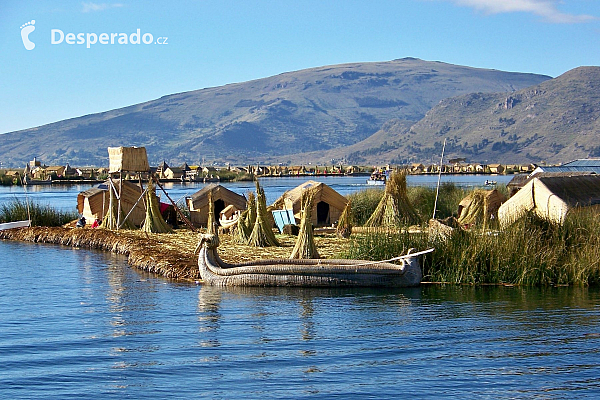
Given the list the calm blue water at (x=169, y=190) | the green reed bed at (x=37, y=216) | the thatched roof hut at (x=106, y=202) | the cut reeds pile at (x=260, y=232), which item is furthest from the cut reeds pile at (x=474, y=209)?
the green reed bed at (x=37, y=216)

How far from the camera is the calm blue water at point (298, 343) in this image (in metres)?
8.62

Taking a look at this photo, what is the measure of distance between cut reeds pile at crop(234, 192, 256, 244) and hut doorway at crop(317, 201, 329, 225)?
4802 mm

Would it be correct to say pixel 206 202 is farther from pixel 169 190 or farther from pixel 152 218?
pixel 169 190

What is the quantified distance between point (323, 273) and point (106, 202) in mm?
12411

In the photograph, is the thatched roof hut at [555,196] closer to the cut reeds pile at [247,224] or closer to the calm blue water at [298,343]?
the calm blue water at [298,343]

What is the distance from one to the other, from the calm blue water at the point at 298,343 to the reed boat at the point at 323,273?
0.62 ft

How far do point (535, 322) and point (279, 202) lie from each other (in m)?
13.0

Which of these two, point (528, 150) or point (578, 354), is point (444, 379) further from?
point (528, 150)

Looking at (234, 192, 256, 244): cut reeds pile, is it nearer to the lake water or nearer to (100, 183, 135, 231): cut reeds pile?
the lake water

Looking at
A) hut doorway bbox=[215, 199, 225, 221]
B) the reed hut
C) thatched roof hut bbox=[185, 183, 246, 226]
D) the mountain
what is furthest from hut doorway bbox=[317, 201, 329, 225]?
the mountain

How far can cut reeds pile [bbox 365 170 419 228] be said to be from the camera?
67.8 ft

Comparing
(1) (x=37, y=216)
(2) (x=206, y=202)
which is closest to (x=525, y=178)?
(2) (x=206, y=202)

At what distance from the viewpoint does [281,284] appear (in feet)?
44.8

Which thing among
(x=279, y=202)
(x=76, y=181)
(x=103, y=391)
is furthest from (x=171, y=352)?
(x=76, y=181)
